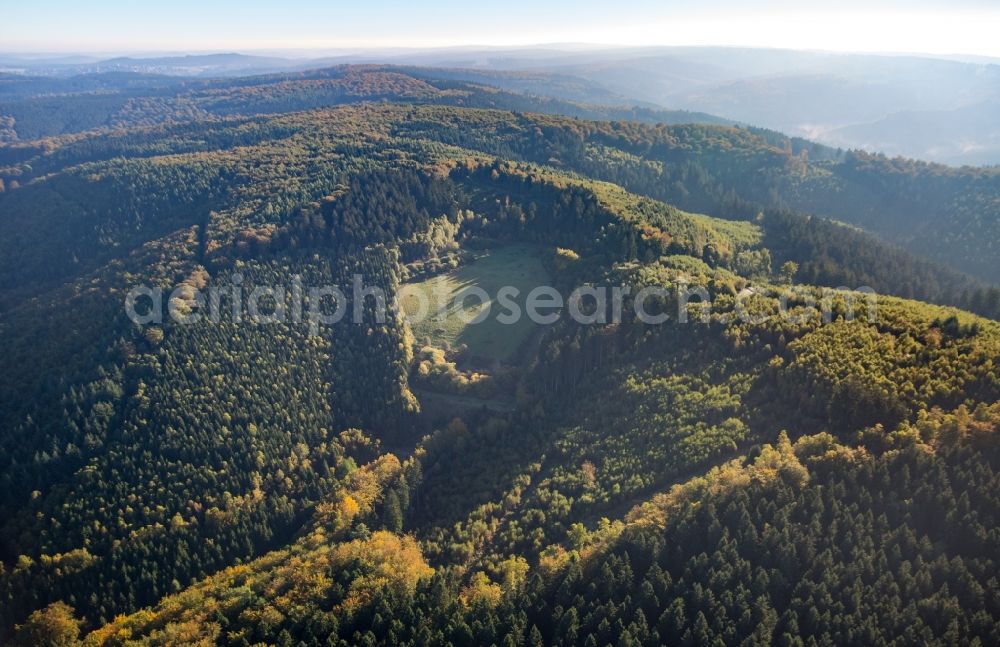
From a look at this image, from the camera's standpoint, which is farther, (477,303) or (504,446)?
(477,303)

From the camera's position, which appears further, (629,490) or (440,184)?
(440,184)

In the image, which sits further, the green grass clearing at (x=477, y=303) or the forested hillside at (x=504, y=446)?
the green grass clearing at (x=477, y=303)

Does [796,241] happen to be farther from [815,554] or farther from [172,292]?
[172,292]

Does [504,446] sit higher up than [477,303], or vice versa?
[477,303]

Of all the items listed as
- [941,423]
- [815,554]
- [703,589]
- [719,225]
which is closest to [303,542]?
[703,589]
